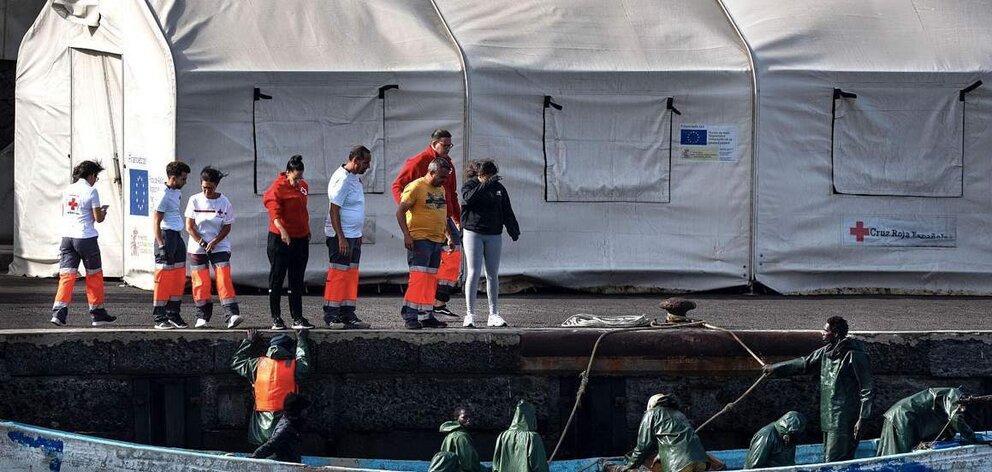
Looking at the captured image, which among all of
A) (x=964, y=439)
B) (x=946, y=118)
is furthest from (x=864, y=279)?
(x=964, y=439)

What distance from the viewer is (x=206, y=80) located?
1370cm

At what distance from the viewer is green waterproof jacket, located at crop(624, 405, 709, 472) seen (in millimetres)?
9789

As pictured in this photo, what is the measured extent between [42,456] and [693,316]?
5.66 m

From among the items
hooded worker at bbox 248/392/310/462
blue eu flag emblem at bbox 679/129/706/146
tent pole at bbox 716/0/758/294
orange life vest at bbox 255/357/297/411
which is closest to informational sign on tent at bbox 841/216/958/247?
tent pole at bbox 716/0/758/294

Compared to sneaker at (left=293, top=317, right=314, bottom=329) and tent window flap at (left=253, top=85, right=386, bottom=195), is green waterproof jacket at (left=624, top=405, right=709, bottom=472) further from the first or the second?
tent window flap at (left=253, top=85, right=386, bottom=195)

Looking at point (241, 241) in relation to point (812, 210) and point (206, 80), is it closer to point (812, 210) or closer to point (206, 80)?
point (206, 80)

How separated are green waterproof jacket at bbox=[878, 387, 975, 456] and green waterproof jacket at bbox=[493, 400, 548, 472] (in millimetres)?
2593

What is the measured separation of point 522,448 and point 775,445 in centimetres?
184

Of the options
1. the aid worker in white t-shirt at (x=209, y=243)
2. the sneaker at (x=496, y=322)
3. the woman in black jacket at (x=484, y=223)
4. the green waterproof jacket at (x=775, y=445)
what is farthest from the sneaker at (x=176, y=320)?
the green waterproof jacket at (x=775, y=445)

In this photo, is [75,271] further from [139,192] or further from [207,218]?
[139,192]

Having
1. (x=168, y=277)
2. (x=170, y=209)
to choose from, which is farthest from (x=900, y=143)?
(x=168, y=277)

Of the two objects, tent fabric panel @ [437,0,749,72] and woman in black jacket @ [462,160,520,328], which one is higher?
tent fabric panel @ [437,0,749,72]

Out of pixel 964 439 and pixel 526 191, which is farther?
pixel 526 191

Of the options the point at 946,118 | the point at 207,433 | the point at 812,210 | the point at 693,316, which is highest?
the point at 946,118
